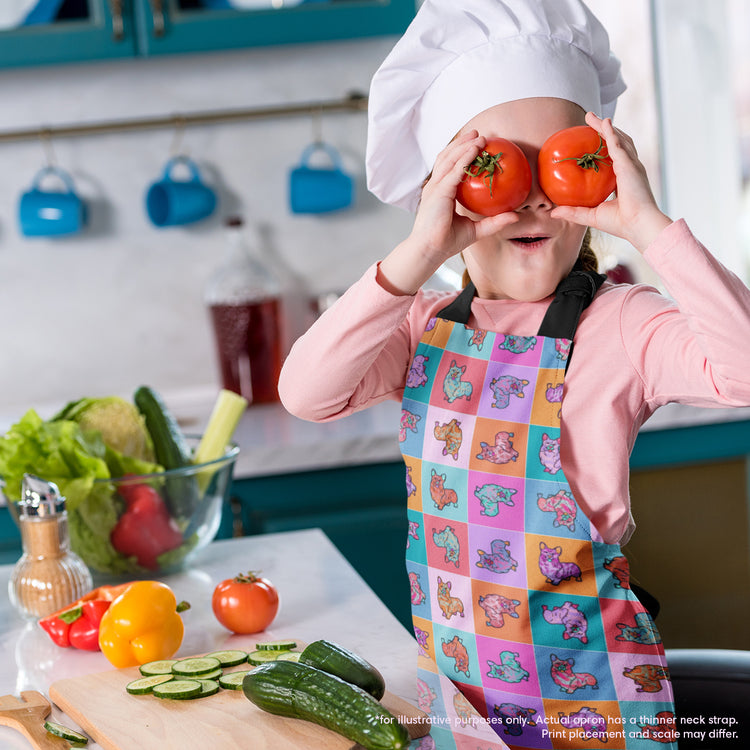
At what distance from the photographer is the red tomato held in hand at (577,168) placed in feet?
3.12

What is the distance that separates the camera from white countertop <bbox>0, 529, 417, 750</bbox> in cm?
103

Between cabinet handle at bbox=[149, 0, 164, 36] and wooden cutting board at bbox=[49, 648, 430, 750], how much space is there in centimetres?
157

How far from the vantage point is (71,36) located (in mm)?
2127

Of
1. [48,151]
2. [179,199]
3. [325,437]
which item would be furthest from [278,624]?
[48,151]

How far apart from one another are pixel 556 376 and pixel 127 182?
1640 millimetres

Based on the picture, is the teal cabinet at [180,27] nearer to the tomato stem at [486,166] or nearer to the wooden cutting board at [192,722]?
the tomato stem at [486,166]

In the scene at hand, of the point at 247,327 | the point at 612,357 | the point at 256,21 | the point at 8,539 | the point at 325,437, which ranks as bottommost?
the point at 8,539

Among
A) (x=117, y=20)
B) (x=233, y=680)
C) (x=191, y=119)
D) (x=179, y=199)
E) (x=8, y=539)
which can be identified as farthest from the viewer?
(x=191, y=119)

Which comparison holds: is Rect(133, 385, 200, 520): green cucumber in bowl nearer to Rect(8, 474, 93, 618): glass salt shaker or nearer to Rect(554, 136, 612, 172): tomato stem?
Rect(8, 474, 93, 618): glass salt shaker

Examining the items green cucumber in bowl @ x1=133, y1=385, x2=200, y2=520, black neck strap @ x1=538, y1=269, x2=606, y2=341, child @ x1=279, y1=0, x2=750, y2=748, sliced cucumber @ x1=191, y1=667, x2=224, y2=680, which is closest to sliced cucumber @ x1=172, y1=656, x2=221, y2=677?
sliced cucumber @ x1=191, y1=667, x2=224, y2=680

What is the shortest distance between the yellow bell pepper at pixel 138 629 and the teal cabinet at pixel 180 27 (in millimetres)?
1470

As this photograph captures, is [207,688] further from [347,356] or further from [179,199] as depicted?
[179,199]

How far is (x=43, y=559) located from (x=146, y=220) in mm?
1384

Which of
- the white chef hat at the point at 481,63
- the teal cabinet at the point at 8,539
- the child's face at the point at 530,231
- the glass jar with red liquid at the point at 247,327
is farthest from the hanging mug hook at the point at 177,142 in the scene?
the child's face at the point at 530,231
